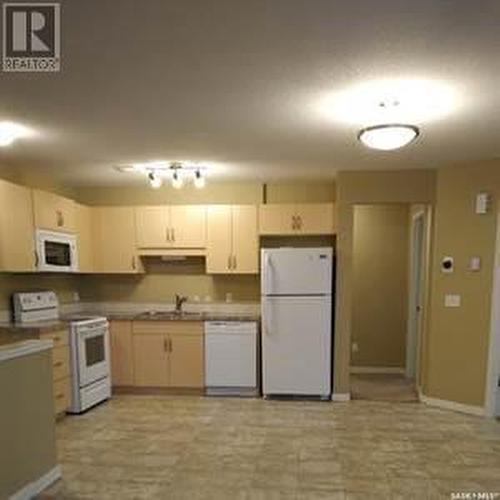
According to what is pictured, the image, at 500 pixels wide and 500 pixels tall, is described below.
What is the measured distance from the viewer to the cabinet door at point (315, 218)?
187 inches

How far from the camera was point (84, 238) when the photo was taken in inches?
192

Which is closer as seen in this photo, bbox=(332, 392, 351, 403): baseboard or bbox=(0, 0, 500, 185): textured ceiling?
bbox=(0, 0, 500, 185): textured ceiling

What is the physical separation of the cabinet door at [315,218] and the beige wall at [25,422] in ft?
9.72

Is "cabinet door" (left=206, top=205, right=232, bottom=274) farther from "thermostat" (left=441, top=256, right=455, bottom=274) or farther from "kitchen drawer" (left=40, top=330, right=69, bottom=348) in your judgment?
"thermostat" (left=441, top=256, right=455, bottom=274)

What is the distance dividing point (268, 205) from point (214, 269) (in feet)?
3.22

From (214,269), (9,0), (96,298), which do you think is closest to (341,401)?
(214,269)

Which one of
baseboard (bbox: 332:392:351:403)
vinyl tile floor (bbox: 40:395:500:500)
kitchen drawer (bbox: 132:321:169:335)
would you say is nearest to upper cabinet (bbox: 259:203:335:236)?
kitchen drawer (bbox: 132:321:169:335)

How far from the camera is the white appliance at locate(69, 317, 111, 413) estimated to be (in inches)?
161

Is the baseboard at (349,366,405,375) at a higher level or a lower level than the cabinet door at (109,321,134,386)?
lower

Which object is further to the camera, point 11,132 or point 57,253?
point 57,253

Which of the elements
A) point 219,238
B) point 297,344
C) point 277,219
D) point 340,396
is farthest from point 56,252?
point 340,396

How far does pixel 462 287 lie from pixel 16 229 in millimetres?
4215

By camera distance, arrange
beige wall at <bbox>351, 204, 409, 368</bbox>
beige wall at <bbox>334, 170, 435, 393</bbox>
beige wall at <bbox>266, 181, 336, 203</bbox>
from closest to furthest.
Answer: beige wall at <bbox>334, 170, 435, 393</bbox> < beige wall at <bbox>266, 181, 336, 203</bbox> < beige wall at <bbox>351, 204, 409, 368</bbox>

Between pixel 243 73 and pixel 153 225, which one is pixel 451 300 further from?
pixel 153 225
